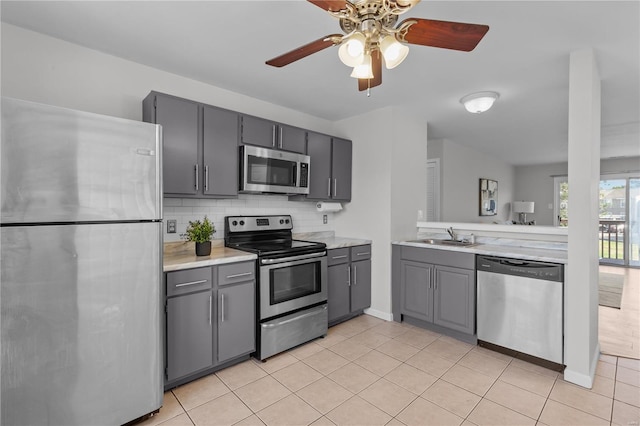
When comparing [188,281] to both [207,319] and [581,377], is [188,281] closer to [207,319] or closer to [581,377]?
[207,319]

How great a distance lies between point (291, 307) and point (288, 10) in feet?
7.38

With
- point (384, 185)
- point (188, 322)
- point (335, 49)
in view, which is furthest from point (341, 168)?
point (188, 322)

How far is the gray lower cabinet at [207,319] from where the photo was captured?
6.95ft

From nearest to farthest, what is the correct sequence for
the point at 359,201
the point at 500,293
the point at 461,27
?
the point at 461,27 < the point at 500,293 < the point at 359,201

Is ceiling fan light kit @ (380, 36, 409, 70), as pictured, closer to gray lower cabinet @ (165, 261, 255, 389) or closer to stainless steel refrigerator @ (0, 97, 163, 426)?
stainless steel refrigerator @ (0, 97, 163, 426)

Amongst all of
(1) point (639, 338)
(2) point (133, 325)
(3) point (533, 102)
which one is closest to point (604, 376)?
(1) point (639, 338)

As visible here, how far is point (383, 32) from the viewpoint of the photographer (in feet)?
4.86

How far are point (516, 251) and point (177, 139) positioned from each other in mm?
3102

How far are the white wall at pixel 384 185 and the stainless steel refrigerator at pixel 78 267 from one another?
240 cm

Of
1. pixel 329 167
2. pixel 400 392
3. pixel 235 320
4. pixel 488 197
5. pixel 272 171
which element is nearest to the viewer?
pixel 400 392

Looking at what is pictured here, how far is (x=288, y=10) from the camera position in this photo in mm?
1857

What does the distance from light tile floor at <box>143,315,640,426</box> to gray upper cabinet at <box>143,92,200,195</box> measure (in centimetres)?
153

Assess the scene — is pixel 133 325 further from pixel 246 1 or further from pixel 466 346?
pixel 466 346

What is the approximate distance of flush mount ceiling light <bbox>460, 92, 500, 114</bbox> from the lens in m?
3.06
